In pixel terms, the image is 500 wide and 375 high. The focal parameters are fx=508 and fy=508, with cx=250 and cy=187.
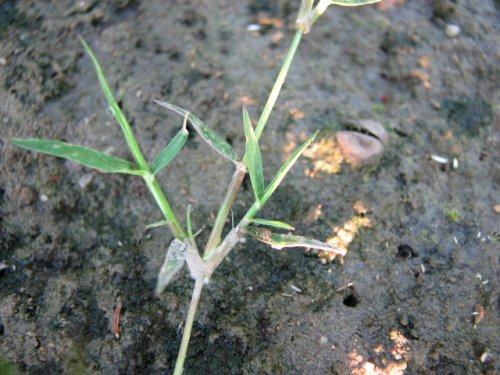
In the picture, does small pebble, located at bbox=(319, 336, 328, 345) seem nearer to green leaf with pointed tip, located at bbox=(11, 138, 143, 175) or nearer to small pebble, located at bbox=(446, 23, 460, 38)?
green leaf with pointed tip, located at bbox=(11, 138, 143, 175)

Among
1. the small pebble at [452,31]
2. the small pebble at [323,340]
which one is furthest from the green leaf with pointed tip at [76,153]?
the small pebble at [452,31]

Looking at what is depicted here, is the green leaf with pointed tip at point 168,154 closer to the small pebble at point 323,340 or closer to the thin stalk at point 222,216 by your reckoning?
the thin stalk at point 222,216

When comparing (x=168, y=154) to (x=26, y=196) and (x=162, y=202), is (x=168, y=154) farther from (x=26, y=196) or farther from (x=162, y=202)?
(x=26, y=196)

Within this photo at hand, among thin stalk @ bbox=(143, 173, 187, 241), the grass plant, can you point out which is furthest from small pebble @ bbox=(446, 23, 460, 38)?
thin stalk @ bbox=(143, 173, 187, 241)

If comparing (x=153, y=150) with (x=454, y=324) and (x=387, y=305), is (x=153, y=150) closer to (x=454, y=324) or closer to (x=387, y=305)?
(x=387, y=305)

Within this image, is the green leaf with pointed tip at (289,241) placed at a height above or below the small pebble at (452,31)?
below
